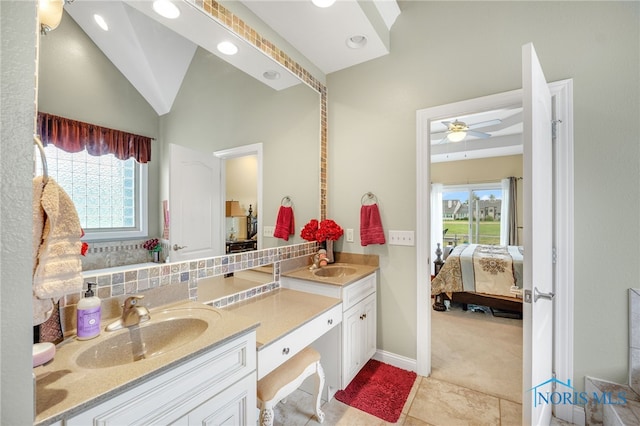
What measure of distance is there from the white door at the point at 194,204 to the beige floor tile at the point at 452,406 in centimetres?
167

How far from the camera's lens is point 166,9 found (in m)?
1.39

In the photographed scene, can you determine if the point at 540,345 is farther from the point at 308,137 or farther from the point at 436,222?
the point at 436,222

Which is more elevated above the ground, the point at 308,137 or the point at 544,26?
the point at 544,26

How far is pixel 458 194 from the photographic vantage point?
680cm

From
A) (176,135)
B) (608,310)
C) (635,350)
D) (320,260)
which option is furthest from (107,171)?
(635,350)

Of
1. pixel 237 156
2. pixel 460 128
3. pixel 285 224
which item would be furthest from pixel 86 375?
pixel 460 128

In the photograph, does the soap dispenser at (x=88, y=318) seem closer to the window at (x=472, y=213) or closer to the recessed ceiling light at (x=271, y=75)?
the recessed ceiling light at (x=271, y=75)

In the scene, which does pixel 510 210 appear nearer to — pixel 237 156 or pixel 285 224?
pixel 285 224

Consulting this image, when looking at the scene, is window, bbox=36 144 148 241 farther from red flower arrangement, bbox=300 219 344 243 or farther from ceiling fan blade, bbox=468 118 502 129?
ceiling fan blade, bbox=468 118 502 129

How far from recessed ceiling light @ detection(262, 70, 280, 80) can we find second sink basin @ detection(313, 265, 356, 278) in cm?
155

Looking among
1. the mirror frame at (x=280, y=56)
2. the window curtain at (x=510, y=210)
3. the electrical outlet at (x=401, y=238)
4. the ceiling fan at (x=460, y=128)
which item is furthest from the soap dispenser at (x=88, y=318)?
the window curtain at (x=510, y=210)

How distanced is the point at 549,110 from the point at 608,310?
4.08 ft

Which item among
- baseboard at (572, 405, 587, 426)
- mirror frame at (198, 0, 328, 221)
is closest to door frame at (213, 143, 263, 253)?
mirror frame at (198, 0, 328, 221)

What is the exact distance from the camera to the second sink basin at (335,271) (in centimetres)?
225
